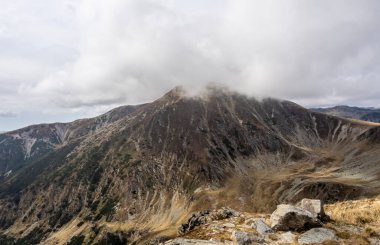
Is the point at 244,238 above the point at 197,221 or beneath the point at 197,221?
above

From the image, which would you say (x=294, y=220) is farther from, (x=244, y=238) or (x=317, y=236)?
(x=244, y=238)

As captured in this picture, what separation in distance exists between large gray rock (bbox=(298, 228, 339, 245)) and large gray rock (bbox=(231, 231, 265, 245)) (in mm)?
3466

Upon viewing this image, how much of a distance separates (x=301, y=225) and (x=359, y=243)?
5270mm

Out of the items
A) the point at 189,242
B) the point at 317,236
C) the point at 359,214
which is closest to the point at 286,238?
the point at 317,236

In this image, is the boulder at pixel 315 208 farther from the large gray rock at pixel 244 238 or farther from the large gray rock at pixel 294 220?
the large gray rock at pixel 244 238

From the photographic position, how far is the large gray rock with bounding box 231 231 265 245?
30.6 m

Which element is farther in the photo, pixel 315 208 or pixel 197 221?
pixel 197 221

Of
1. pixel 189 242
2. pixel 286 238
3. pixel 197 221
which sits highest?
pixel 189 242

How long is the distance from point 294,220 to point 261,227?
3256 millimetres

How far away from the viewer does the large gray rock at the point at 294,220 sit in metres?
32.7

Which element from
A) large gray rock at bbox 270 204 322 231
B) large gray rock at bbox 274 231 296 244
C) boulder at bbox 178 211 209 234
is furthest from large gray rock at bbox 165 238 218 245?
boulder at bbox 178 211 209 234

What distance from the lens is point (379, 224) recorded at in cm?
3222

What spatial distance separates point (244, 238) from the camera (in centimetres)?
3098

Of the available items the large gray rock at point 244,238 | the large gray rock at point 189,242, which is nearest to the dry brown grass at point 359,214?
the large gray rock at point 244,238
